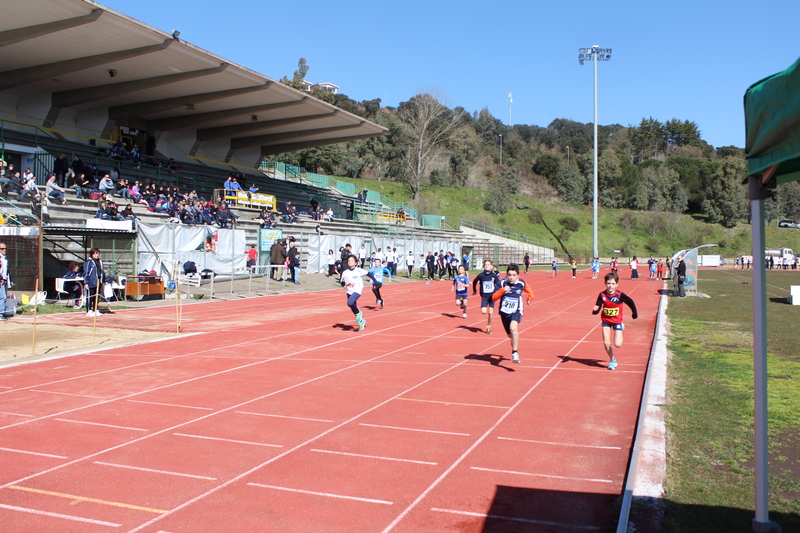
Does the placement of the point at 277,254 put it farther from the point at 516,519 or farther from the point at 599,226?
the point at 599,226

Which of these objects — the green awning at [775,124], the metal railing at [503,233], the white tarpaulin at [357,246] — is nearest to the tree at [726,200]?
the metal railing at [503,233]

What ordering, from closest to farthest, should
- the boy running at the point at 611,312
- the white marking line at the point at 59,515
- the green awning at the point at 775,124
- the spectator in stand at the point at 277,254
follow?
the green awning at the point at 775,124
the white marking line at the point at 59,515
the boy running at the point at 611,312
the spectator in stand at the point at 277,254

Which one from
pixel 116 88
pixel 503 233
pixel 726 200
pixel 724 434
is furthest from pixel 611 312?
pixel 726 200

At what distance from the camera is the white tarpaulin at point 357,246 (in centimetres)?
3578

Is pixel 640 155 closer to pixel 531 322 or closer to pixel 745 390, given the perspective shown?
pixel 531 322

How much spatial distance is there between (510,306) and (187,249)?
1955 cm

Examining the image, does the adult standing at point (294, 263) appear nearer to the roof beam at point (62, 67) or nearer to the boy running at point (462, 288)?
the roof beam at point (62, 67)

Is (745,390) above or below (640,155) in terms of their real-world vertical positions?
below

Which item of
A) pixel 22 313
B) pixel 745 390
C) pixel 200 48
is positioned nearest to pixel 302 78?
pixel 200 48

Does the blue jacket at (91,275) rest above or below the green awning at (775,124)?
below

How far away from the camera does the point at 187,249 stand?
87.8 ft

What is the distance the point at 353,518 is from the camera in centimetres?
489

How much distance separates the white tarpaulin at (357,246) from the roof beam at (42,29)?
1554 cm

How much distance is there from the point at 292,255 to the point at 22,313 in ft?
45.9
